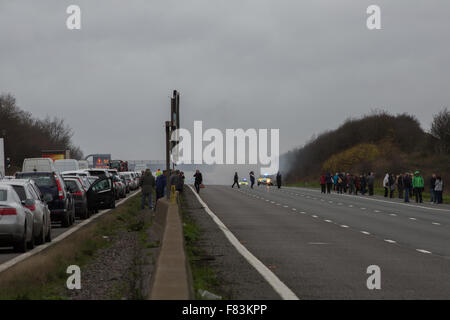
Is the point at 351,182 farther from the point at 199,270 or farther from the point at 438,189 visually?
the point at 199,270

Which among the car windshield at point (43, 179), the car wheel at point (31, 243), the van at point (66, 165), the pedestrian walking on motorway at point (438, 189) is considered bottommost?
the car wheel at point (31, 243)

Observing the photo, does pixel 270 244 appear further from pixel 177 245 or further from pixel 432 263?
pixel 177 245

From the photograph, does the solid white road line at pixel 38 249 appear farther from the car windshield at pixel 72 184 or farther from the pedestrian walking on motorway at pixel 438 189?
the pedestrian walking on motorway at pixel 438 189

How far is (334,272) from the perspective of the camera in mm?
14766

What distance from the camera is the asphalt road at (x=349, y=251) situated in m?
12.6

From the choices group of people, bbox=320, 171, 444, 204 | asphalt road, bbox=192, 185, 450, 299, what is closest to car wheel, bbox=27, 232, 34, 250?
asphalt road, bbox=192, 185, 450, 299

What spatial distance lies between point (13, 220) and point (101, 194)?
65.9 ft

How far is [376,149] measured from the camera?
11412 cm

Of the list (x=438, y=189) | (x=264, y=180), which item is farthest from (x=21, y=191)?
(x=264, y=180)

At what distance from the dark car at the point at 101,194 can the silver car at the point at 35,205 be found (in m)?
14.3

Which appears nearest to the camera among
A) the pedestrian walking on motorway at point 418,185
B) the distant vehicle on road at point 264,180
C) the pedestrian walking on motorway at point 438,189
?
the pedestrian walking on motorway at point 438,189

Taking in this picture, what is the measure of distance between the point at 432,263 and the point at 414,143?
101479 millimetres

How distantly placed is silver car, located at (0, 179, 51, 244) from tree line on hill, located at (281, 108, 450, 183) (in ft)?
197

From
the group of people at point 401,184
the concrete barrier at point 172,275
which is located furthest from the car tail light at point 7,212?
the group of people at point 401,184
